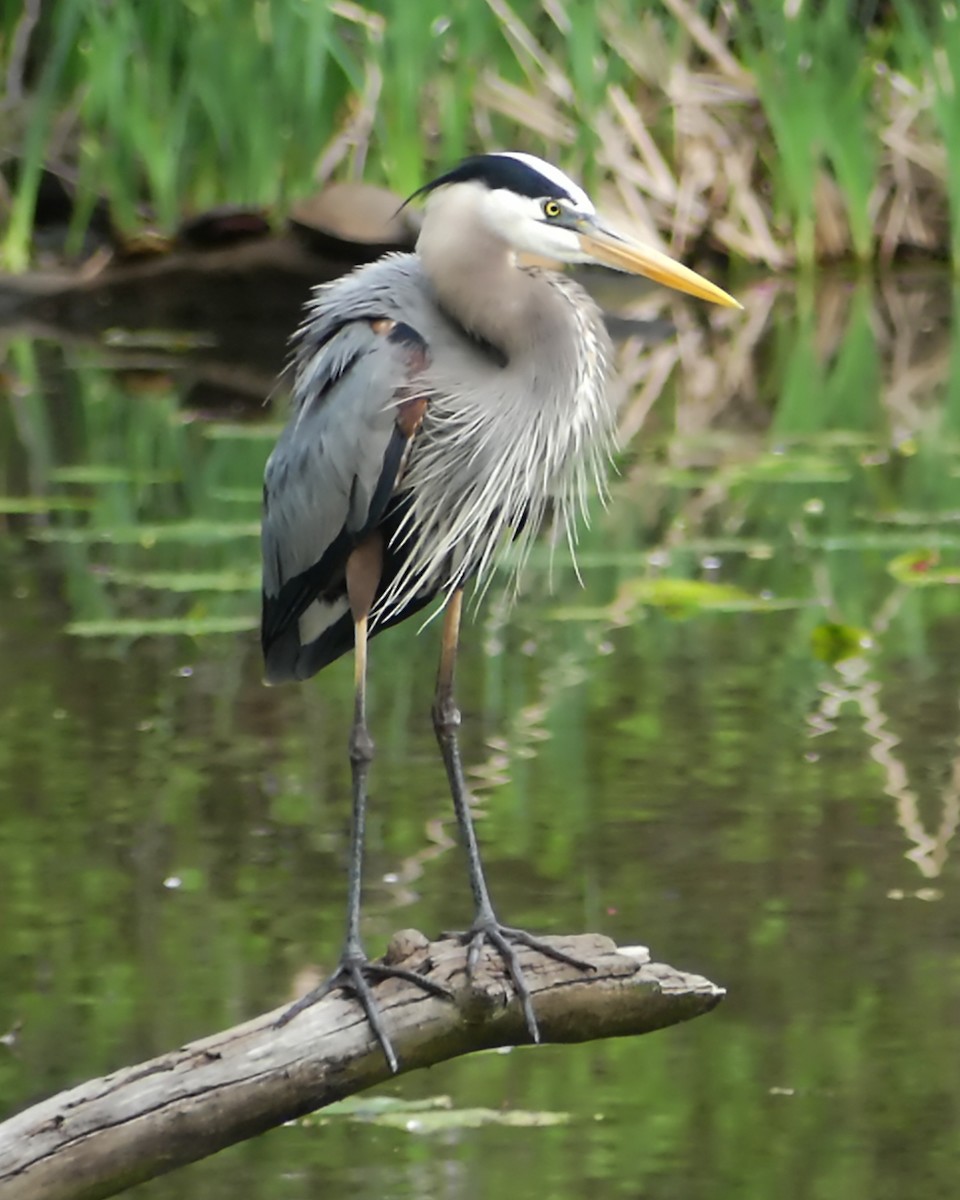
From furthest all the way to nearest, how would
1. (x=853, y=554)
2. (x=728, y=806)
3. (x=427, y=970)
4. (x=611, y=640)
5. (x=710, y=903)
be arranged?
1. (x=853, y=554)
2. (x=611, y=640)
3. (x=728, y=806)
4. (x=710, y=903)
5. (x=427, y=970)

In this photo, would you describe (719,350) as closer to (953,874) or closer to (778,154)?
(778,154)

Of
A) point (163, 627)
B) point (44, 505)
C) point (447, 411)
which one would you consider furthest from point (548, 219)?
point (44, 505)

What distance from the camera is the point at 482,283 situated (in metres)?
3.23

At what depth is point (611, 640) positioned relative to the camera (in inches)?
226

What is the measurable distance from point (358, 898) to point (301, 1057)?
2.01 feet

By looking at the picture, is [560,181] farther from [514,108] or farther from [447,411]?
[514,108]

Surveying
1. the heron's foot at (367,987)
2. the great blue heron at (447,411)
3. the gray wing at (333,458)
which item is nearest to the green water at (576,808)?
the heron's foot at (367,987)

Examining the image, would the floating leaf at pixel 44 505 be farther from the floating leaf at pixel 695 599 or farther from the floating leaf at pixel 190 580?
the floating leaf at pixel 695 599

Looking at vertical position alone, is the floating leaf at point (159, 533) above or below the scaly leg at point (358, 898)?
below

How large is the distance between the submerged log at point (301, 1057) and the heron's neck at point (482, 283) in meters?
0.83

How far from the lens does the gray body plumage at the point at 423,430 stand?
3.27 m

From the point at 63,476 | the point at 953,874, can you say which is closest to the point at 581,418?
the point at 953,874

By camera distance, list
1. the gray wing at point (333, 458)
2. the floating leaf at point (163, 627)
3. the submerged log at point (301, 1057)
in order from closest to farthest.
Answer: the submerged log at point (301, 1057) → the gray wing at point (333, 458) → the floating leaf at point (163, 627)

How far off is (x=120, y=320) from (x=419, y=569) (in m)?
8.83
